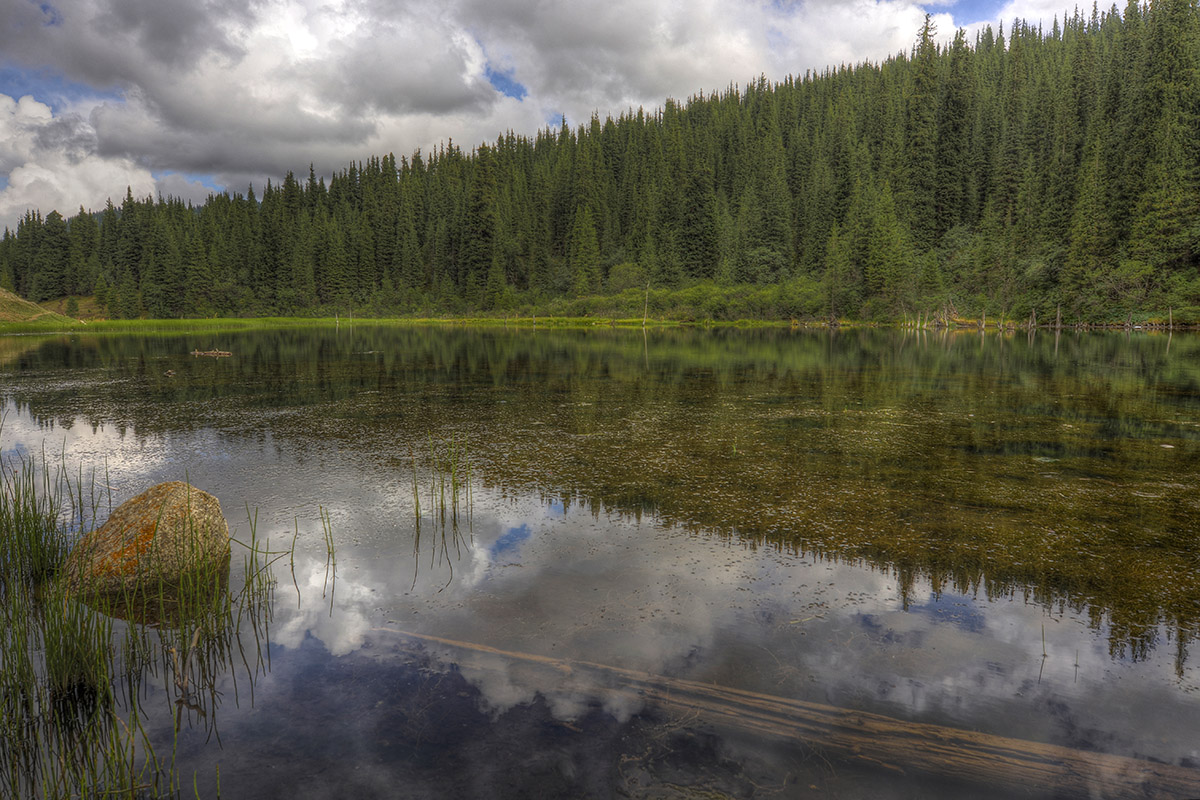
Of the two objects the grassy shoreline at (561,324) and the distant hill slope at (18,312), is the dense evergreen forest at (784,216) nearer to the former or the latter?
the grassy shoreline at (561,324)

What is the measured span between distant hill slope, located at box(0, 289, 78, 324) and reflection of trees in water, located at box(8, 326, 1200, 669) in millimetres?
54730

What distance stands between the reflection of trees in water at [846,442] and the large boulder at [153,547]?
14.1 ft

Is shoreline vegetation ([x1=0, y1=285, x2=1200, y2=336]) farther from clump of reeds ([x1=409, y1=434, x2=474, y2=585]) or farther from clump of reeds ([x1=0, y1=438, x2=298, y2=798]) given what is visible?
clump of reeds ([x1=0, y1=438, x2=298, y2=798])

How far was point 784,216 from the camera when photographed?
9494 cm

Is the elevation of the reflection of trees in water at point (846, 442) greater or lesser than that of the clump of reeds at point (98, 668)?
greater

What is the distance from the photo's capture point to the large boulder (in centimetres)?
654

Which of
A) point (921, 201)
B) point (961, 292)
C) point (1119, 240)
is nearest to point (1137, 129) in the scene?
point (1119, 240)

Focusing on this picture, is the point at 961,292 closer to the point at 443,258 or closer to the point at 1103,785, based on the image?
the point at 1103,785

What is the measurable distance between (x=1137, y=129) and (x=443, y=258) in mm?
99678

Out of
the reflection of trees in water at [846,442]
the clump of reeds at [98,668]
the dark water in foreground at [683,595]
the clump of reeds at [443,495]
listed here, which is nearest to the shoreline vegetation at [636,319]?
the reflection of trees in water at [846,442]

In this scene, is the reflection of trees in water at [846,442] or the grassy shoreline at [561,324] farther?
the grassy shoreline at [561,324]

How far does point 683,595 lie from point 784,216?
96.2 m

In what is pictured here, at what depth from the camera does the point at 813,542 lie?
25.8 ft

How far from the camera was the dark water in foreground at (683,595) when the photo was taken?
4.33m
